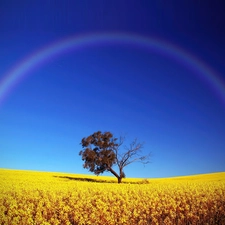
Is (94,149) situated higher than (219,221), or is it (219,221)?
(94,149)

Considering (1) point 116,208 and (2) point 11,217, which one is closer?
(2) point 11,217

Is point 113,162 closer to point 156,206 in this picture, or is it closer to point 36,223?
point 156,206

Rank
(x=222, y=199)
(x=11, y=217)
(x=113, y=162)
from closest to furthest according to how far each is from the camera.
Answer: (x=11, y=217)
(x=222, y=199)
(x=113, y=162)

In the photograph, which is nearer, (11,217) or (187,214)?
(11,217)

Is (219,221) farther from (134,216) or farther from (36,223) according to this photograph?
(36,223)

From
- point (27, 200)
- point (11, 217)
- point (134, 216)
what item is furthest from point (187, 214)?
point (27, 200)

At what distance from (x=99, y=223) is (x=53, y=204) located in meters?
3.72

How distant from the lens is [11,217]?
9625 millimetres

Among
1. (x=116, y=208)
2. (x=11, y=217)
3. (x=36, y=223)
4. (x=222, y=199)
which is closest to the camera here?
(x=36, y=223)

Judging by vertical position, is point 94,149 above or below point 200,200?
above

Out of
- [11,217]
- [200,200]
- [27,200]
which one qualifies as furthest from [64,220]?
[200,200]

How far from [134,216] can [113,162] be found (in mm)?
36199

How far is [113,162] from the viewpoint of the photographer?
150 ft

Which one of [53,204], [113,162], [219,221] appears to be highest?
[113,162]
